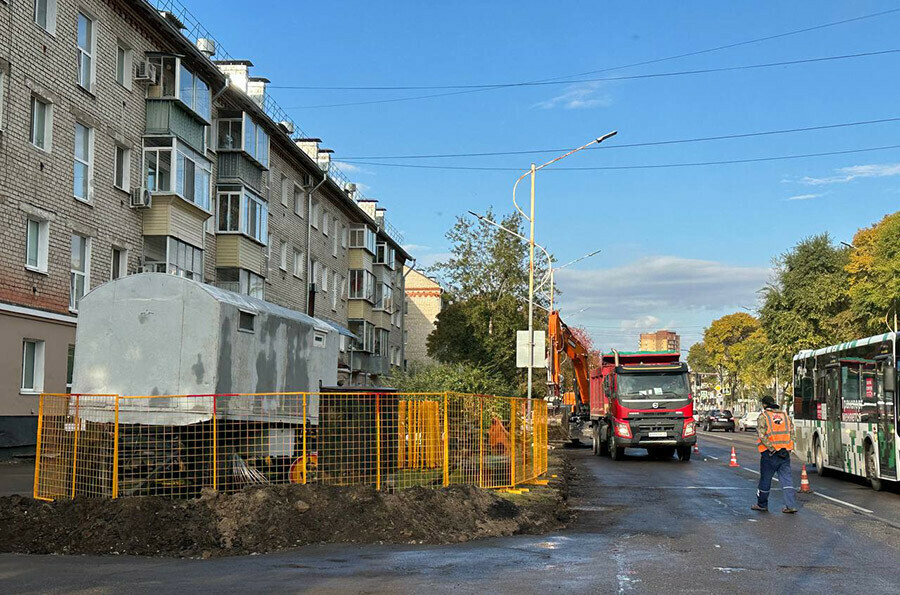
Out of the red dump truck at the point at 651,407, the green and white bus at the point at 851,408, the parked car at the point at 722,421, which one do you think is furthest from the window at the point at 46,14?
the parked car at the point at 722,421

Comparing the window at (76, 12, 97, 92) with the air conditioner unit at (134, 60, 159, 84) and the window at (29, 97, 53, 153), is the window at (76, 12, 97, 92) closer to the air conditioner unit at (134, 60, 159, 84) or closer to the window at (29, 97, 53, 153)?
the window at (29, 97, 53, 153)

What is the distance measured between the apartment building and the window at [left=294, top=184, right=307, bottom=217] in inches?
140

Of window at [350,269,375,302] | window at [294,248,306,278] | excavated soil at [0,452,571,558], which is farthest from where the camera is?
window at [350,269,375,302]

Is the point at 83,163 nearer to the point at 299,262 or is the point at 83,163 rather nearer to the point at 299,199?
the point at 299,262

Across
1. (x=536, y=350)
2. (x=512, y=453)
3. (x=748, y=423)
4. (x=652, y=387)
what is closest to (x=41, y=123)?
(x=536, y=350)

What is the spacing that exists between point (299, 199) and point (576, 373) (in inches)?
661

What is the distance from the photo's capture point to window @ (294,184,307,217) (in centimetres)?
4534

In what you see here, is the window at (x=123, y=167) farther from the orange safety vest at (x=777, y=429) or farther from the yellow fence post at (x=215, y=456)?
the orange safety vest at (x=777, y=429)

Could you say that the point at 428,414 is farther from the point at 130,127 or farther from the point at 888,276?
the point at 888,276

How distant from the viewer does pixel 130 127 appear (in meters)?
28.1

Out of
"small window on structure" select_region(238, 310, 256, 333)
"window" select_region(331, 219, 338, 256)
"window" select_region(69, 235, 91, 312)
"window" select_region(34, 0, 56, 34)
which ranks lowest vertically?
"small window on structure" select_region(238, 310, 256, 333)

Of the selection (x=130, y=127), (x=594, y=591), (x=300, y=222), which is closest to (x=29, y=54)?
(x=130, y=127)

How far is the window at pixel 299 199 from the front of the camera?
1785 inches

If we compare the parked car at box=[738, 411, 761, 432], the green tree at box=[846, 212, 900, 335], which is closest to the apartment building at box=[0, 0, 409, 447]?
the green tree at box=[846, 212, 900, 335]
